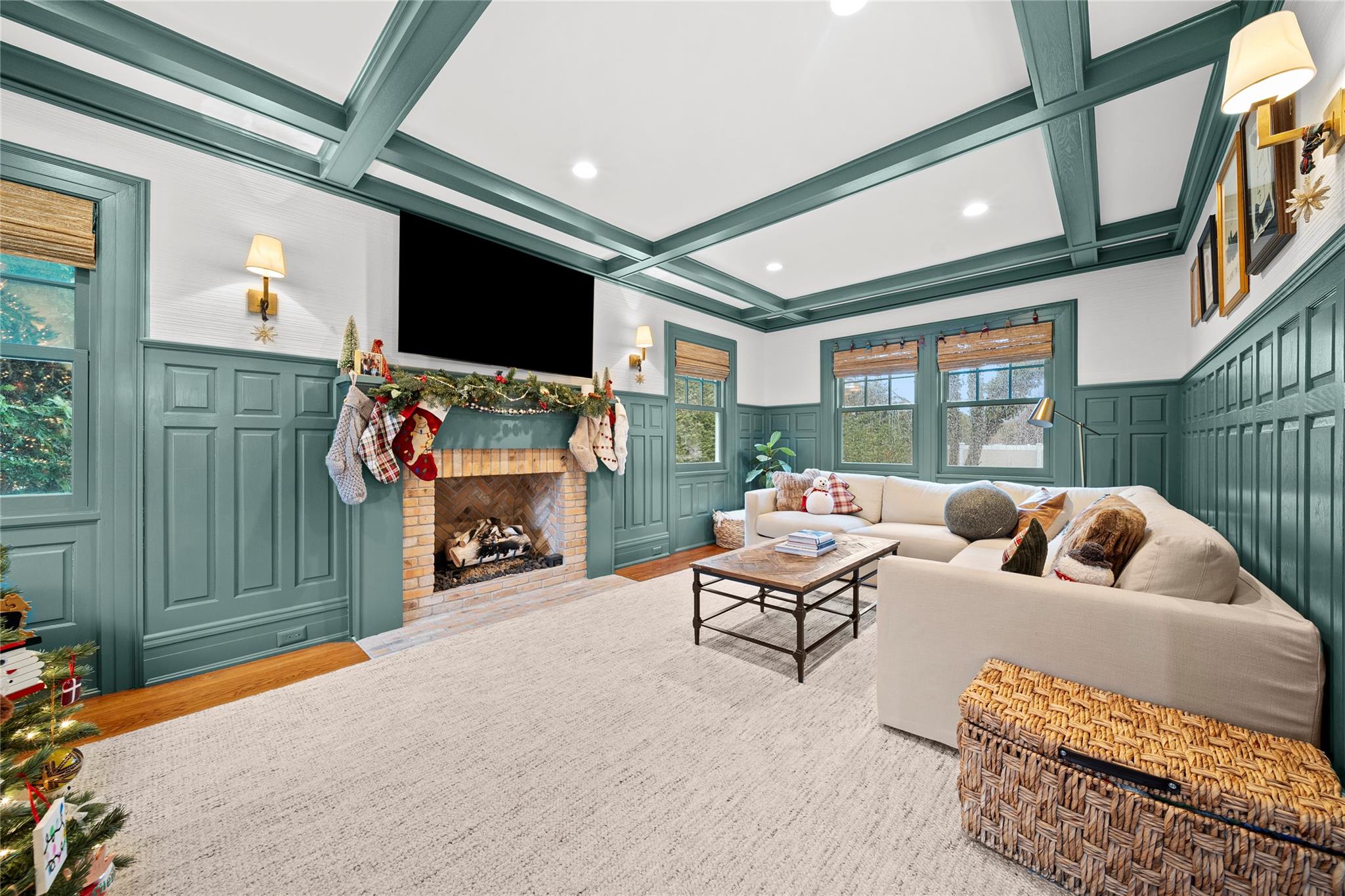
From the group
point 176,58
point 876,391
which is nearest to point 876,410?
point 876,391

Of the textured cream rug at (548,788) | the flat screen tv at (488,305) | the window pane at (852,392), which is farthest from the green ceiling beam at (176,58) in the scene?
the window pane at (852,392)

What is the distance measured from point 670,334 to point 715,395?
3.27 feet

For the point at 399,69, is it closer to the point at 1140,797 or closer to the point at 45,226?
the point at 45,226

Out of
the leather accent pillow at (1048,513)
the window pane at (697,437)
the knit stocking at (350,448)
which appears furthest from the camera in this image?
the window pane at (697,437)

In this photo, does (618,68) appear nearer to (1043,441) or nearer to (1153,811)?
(1153,811)

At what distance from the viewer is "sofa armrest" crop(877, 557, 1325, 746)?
49.4 inches

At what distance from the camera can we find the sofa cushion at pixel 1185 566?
145 centimetres

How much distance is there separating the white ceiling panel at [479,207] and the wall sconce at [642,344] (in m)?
0.69

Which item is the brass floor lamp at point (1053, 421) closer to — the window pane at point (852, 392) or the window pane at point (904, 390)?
the window pane at point (904, 390)

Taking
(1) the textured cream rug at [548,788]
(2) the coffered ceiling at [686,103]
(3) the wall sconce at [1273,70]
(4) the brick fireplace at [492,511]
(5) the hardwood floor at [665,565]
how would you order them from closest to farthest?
(3) the wall sconce at [1273,70] < (1) the textured cream rug at [548,788] < (2) the coffered ceiling at [686,103] < (4) the brick fireplace at [492,511] < (5) the hardwood floor at [665,565]

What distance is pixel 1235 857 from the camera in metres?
1.03

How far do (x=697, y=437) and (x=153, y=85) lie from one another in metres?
4.38

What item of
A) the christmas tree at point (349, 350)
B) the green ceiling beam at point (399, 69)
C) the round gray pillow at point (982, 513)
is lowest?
the round gray pillow at point (982, 513)

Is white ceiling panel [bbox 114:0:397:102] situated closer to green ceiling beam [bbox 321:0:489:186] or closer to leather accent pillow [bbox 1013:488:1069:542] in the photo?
green ceiling beam [bbox 321:0:489:186]
